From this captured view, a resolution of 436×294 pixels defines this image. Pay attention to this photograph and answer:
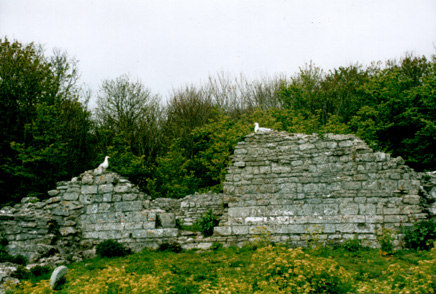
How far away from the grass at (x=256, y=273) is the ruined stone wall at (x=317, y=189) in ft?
3.11

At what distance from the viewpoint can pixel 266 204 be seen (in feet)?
39.2

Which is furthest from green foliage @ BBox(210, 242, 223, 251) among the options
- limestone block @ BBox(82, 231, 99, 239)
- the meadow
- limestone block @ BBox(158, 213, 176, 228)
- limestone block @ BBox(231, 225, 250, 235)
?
limestone block @ BBox(82, 231, 99, 239)

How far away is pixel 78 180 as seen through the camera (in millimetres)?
13461

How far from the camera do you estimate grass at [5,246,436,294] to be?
6.07 m

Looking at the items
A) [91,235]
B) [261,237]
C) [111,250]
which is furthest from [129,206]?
[261,237]

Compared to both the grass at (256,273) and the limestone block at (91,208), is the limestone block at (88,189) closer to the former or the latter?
the limestone block at (91,208)

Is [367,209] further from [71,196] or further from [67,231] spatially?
[71,196]

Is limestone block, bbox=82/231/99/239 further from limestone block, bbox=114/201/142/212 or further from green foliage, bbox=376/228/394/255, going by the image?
green foliage, bbox=376/228/394/255

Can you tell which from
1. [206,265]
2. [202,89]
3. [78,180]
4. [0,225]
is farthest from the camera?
[202,89]

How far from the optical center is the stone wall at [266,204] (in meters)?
11.1

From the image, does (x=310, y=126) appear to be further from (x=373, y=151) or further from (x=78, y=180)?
(x=78, y=180)

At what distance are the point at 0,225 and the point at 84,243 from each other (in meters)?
2.66

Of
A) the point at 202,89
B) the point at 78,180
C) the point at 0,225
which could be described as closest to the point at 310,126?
the point at 202,89

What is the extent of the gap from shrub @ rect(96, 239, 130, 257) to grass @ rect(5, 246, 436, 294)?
291 mm
